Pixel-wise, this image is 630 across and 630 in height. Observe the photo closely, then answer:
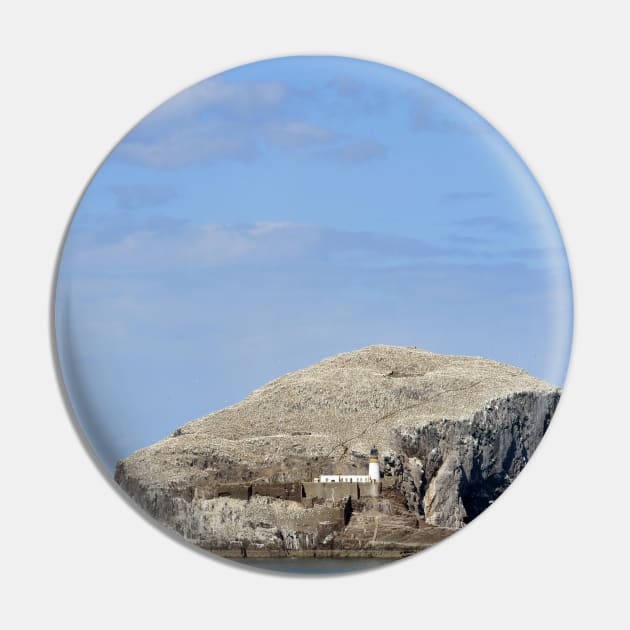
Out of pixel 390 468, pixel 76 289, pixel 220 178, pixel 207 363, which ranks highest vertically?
pixel 220 178

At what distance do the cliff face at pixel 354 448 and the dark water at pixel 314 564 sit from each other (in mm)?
83

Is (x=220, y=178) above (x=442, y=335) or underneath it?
above

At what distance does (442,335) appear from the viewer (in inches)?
250

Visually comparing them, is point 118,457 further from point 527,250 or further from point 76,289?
point 527,250

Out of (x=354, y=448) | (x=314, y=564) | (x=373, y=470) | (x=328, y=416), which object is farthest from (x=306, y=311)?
(x=314, y=564)

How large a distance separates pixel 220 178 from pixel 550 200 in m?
1.81

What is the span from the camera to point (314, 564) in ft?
20.4

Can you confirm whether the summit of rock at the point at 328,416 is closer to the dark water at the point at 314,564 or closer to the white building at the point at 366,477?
the white building at the point at 366,477

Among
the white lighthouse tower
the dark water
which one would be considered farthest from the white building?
the dark water

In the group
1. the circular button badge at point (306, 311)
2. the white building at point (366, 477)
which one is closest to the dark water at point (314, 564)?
the circular button badge at point (306, 311)

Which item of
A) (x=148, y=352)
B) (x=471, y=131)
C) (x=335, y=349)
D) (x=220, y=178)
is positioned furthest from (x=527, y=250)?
(x=148, y=352)

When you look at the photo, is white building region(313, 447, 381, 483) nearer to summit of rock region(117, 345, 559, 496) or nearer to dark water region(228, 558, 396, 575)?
summit of rock region(117, 345, 559, 496)

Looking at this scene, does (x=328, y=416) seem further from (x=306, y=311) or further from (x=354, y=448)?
(x=306, y=311)

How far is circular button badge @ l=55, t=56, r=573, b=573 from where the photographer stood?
6176 millimetres
